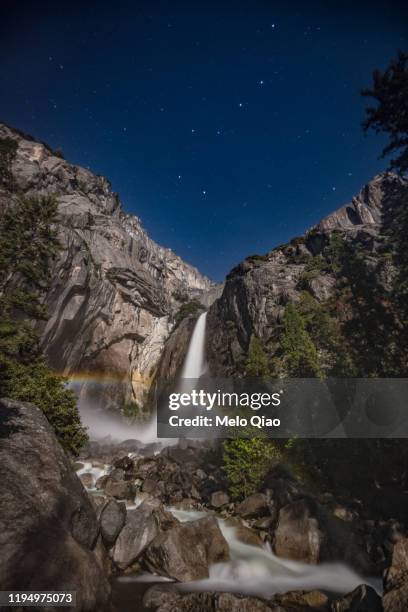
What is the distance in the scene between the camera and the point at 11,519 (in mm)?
7027

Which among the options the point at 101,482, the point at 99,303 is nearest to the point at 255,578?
the point at 101,482

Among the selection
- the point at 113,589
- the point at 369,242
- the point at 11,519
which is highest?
the point at 369,242

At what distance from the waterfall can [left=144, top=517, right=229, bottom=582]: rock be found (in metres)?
35.2

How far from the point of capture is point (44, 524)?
753 centimetres

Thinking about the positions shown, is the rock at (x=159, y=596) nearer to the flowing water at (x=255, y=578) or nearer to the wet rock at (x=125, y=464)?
the flowing water at (x=255, y=578)

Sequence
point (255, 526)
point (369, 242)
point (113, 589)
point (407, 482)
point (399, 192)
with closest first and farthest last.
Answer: point (113, 589) → point (399, 192) → point (255, 526) → point (407, 482) → point (369, 242)

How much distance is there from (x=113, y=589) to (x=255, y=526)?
896 cm

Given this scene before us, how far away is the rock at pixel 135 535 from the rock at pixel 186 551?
0.32 metres

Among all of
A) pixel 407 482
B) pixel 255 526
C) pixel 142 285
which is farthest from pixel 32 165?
pixel 407 482

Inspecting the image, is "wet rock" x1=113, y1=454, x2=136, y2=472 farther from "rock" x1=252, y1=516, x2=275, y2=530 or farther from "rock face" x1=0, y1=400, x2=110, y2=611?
"rock face" x1=0, y1=400, x2=110, y2=611

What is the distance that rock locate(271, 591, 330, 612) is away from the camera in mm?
8719

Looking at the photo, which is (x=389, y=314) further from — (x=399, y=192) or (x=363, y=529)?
(x=363, y=529)

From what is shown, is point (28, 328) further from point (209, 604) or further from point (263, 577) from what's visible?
point (263, 577)

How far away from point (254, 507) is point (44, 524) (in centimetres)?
1274
